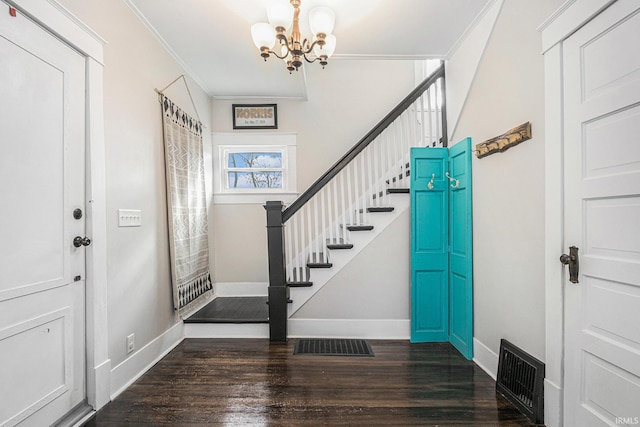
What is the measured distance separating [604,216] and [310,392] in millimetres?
2016

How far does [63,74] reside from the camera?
1.68 metres

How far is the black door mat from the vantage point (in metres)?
2.65

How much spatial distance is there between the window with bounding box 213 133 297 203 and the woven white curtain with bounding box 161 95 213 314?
1.76ft

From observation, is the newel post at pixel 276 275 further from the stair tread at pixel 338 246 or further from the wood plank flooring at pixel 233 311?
the stair tread at pixel 338 246

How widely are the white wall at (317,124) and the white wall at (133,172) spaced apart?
4.22ft

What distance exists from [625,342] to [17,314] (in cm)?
285

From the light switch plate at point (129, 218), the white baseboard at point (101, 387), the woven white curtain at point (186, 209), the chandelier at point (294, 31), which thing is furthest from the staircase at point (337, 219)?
the white baseboard at point (101, 387)

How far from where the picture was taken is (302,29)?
244 cm

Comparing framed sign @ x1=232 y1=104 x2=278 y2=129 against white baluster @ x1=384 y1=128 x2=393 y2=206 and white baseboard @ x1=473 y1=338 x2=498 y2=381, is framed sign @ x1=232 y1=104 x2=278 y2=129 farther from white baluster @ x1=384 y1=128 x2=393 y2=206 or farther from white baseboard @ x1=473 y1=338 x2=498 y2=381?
white baseboard @ x1=473 y1=338 x2=498 y2=381

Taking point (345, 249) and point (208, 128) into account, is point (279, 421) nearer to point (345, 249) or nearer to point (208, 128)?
point (345, 249)

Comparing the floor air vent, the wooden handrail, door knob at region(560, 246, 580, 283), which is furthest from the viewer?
the wooden handrail

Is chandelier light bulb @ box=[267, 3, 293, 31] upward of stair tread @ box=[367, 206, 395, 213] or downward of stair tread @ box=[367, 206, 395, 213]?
upward

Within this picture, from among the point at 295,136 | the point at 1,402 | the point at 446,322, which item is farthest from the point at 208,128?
the point at 446,322

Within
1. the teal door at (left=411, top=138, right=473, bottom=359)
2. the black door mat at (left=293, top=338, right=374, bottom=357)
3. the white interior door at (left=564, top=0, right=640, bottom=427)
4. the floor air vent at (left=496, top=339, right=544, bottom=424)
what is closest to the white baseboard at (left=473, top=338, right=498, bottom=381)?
the floor air vent at (left=496, top=339, right=544, bottom=424)
